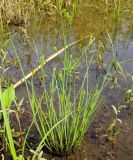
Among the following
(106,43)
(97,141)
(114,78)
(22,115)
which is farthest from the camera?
(106,43)

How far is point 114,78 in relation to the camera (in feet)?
8.75

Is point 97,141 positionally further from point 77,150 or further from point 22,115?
point 22,115

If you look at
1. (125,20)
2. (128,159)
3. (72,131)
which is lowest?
(128,159)

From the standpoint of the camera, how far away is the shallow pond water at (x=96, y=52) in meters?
2.02

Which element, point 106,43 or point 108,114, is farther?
point 106,43

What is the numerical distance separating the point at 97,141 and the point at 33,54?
1538 mm

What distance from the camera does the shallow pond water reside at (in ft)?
6.63

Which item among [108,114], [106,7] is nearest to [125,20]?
[106,7]

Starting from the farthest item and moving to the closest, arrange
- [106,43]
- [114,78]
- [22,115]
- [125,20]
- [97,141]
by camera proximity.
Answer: [125,20]
[106,43]
[114,78]
[22,115]
[97,141]

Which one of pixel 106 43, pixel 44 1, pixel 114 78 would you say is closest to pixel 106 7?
pixel 44 1

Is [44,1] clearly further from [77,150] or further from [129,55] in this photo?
[77,150]

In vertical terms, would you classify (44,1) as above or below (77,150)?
above

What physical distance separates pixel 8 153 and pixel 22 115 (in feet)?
1.47

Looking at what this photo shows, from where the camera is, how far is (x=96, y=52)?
11.0 feet
